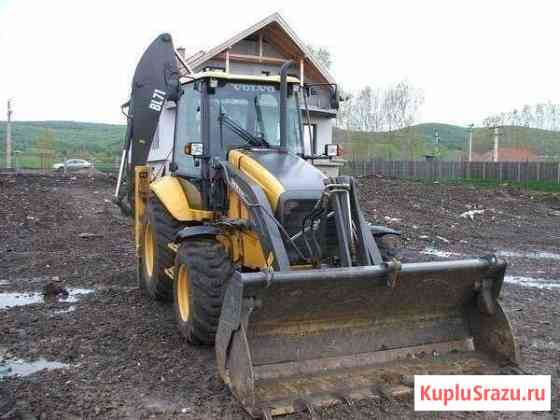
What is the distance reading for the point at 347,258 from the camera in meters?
5.13

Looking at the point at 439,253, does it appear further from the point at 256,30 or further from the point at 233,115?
the point at 256,30

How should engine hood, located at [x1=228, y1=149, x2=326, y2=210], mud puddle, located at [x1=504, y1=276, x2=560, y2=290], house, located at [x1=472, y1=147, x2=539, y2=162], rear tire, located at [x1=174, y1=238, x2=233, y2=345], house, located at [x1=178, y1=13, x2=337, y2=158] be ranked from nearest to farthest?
1. rear tire, located at [x1=174, y1=238, x2=233, y2=345]
2. engine hood, located at [x1=228, y1=149, x2=326, y2=210]
3. mud puddle, located at [x1=504, y1=276, x2=560, y2=290]
4. house, located at [x1=178, y1=13, x2=337, y2=158]
5. house, located at [x1=472, y1=147, x2=539, y2=162]

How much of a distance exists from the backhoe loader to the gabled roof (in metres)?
14.8

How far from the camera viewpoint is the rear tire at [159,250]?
6906 millimetres

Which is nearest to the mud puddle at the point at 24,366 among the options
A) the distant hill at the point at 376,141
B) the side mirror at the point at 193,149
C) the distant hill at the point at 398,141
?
the side mirror at the point at 193,149

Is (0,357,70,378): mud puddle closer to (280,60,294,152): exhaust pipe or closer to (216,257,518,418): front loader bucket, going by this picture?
(216,257,518,418): front loader bucket

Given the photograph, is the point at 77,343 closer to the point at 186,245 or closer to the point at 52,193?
the point at 186,245

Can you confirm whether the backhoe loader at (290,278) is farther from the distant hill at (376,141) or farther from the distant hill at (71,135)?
the distant hill at (71,135)

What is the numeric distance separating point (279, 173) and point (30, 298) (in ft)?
13.3

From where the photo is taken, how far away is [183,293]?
19.4 ft

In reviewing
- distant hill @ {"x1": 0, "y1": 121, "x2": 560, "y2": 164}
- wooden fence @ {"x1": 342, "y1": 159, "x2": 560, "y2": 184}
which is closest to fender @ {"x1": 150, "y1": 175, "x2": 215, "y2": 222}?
wooden fence @ {"x1": 342, "y1": 159, "x2": 560, "y2": 184}

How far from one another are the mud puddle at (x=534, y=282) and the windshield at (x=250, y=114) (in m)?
4.46

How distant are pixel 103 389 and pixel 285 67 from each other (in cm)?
348

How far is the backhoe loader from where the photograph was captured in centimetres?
460
